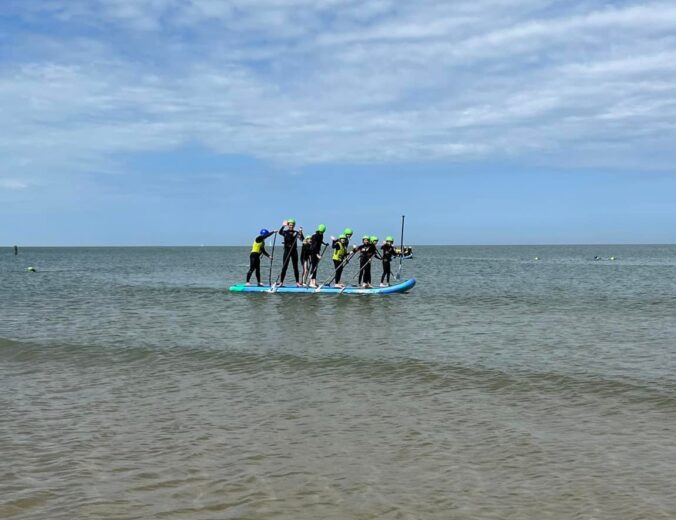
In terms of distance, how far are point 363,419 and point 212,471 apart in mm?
2564

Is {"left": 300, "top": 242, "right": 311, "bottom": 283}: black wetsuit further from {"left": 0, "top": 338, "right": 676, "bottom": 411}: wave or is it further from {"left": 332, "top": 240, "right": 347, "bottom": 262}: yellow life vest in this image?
{"left": 0, "top": 338, "right": 676, "bottom": 411}: wave

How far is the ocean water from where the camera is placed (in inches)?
249

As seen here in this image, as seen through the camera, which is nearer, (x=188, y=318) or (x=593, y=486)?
(x=593, y=486)

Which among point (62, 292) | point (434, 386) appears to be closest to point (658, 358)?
point (434, 386)

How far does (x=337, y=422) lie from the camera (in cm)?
895

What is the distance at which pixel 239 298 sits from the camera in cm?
2973

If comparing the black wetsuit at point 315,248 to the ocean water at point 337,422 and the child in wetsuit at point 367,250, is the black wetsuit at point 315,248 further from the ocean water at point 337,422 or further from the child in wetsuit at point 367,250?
the ocean water at point 337,422

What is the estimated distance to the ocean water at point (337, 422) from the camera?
6336mm

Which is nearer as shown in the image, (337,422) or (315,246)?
(337,422)

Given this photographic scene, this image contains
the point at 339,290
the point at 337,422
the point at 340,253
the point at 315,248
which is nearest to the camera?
Answer: the point at 337,422

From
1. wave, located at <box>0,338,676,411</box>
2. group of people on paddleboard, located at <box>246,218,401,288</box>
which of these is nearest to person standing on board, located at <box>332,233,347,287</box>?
group of people on paddleboard, located at <box>246,218,401,288</box>

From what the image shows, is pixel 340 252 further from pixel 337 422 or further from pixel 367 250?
pixel 337 422

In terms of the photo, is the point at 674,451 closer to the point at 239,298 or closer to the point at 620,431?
the point at 620,431

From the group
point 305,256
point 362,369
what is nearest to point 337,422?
point 362,369
